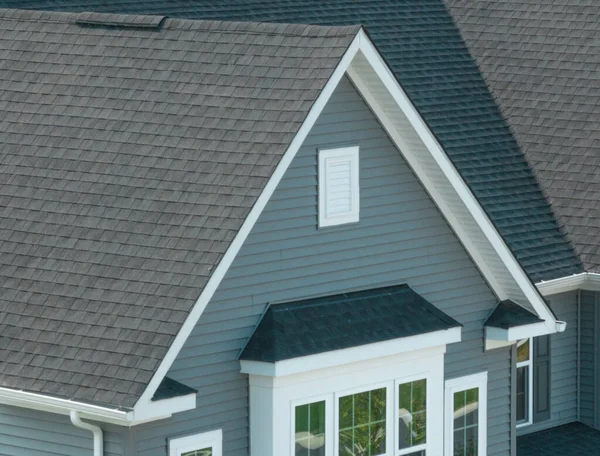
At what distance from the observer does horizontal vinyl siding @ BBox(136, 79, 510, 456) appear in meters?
16.0

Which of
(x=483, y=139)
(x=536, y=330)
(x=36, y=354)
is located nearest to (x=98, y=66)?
(x=36, y=354)

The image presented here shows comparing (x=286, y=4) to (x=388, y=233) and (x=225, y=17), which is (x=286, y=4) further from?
(x=388, y=233)

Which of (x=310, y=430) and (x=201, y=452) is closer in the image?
(x=201, y=452)

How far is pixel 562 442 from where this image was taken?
2230 cm

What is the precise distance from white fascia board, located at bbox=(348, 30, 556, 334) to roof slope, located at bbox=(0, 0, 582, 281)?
2413 millimetres

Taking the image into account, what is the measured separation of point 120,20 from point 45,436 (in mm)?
5240

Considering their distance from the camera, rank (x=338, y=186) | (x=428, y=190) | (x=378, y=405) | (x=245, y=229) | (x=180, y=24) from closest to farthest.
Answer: (x=245, y=229), (x=338, y=186), (x=378, y=405), (x=180, y=24), (x=428, y=190)

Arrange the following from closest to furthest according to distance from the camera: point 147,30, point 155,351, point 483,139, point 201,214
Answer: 1. point 155,351
2. point 201,214
3. point 147,30
4. point 483,139

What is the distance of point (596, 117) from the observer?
2386 cm

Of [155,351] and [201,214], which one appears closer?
[155,351]

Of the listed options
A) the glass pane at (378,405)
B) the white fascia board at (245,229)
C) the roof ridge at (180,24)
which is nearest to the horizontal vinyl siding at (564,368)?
the glass pane at (378,405)

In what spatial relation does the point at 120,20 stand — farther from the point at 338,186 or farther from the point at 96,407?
the point at 96,407

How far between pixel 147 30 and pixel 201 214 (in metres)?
3.34

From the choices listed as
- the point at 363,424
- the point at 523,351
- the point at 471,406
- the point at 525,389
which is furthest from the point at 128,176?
the point at 525,389
